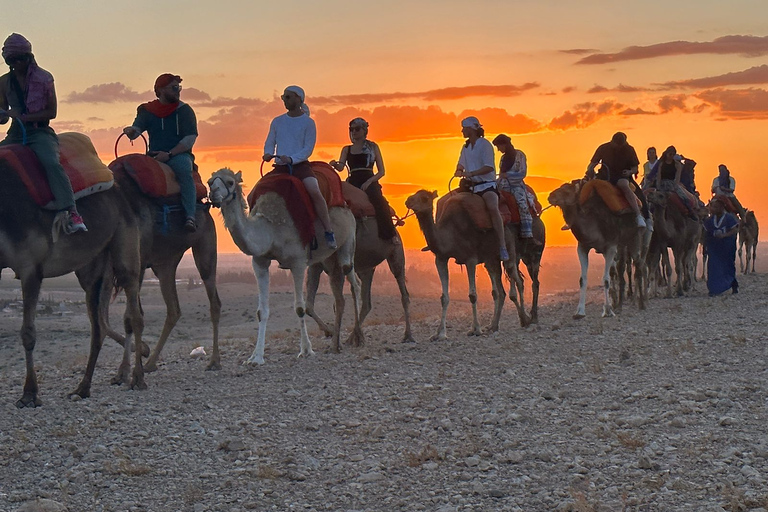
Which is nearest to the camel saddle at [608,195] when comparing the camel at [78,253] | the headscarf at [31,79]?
the camel at [78,253]

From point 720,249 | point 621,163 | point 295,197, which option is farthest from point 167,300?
point 720,249

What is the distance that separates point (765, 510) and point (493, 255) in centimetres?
978

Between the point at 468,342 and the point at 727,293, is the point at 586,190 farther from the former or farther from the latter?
the point at 727,293

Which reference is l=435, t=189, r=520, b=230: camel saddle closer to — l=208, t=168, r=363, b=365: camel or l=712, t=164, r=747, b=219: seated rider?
l=208, t=168, r=363, b=365: camel

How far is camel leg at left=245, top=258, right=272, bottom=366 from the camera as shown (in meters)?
13.1

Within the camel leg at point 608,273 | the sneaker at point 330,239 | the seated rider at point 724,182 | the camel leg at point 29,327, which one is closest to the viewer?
the camel leg at point 29,327

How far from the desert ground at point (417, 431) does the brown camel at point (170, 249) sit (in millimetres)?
528

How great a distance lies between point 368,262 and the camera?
1577cm

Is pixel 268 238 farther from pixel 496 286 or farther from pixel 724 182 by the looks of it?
pixel 724 182

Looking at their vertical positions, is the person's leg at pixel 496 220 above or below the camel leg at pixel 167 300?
above

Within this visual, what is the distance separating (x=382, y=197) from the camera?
612 inches

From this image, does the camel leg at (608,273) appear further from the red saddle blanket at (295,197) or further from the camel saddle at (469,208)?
the red saddle blanket at (295,197)

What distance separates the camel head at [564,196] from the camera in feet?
60.1

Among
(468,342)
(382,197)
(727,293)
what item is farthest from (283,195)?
(727,293)
